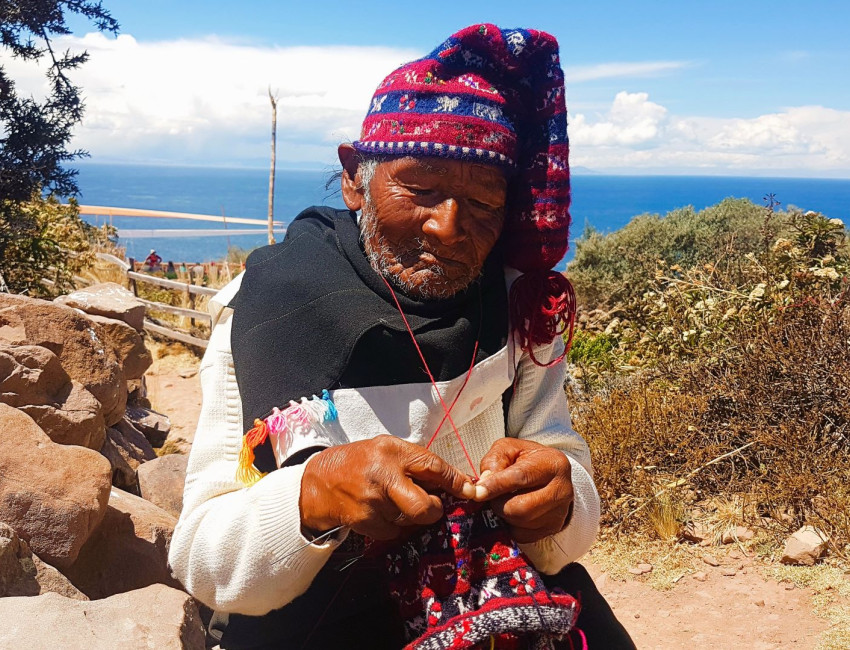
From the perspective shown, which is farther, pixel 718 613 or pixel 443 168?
pixel 718 613

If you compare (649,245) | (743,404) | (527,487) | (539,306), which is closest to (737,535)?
(743,404)

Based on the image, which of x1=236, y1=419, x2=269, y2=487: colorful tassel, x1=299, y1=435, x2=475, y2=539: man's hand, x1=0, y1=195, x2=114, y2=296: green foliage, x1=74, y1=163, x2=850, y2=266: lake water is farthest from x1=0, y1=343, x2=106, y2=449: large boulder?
x1=0, y1=195, x2=114, y2=296: green foliage

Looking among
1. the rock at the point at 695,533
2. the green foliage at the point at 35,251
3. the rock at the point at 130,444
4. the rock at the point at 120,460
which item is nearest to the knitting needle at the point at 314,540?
the rock at the point at 120,460

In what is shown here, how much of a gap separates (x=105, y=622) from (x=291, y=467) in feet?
2.43

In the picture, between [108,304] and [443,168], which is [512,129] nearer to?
[443,168]

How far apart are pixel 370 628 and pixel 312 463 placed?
1.61 ft

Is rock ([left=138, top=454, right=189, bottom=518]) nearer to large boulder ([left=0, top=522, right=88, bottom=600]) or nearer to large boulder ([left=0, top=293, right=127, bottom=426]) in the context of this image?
large boulder ([left=0, top=293, right=127, bottom=426])

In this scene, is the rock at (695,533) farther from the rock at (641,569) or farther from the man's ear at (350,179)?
the man's ear at (350,179)

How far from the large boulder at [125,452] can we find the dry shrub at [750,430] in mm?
2866

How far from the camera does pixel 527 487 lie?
1.59 meters

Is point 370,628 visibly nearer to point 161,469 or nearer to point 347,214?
point 347,214

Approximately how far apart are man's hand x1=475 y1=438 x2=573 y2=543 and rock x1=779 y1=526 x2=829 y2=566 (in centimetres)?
283

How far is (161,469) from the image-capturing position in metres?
4.45

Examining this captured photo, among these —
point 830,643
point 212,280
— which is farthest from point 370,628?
point 212,280
